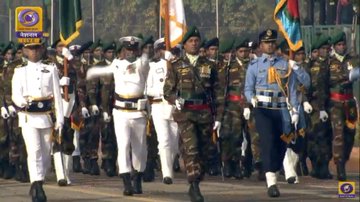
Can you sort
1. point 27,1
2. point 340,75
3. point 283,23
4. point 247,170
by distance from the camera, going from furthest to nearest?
point 27,1 < point 247,170 < point 340,75 < point 283,23

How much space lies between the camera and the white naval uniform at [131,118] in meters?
18.5

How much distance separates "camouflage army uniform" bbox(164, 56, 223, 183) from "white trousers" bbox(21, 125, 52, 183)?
158 centimetres

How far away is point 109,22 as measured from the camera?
55344mm

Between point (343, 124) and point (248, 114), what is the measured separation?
3.07m

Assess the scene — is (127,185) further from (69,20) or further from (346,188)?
(69,20)

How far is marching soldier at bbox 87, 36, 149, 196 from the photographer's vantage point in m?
18.6

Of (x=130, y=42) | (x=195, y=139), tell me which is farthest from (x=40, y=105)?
(x=195, y=139)

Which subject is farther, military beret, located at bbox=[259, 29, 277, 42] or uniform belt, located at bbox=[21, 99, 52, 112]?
military beret, located at bbox=[259, 29, 277, 42]

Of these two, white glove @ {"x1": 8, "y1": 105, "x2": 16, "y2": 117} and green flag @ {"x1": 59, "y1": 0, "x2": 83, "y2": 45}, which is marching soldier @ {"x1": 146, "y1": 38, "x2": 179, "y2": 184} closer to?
green flag @ {"x1": 59, "y1": 0, "x2": 83, "y2": 45}

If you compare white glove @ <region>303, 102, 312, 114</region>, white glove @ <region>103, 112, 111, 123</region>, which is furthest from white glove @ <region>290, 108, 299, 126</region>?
white glove @ <region>103, 112, 111, 123</region>

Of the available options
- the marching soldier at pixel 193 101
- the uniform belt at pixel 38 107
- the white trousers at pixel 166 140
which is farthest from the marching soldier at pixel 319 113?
the uniform belt at pixel 38 107

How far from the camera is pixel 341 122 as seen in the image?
69.7 feet

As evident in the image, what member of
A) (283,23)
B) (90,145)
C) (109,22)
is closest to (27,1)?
(109,22)

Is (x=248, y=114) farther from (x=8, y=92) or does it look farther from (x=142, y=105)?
(x=8, y=92)
